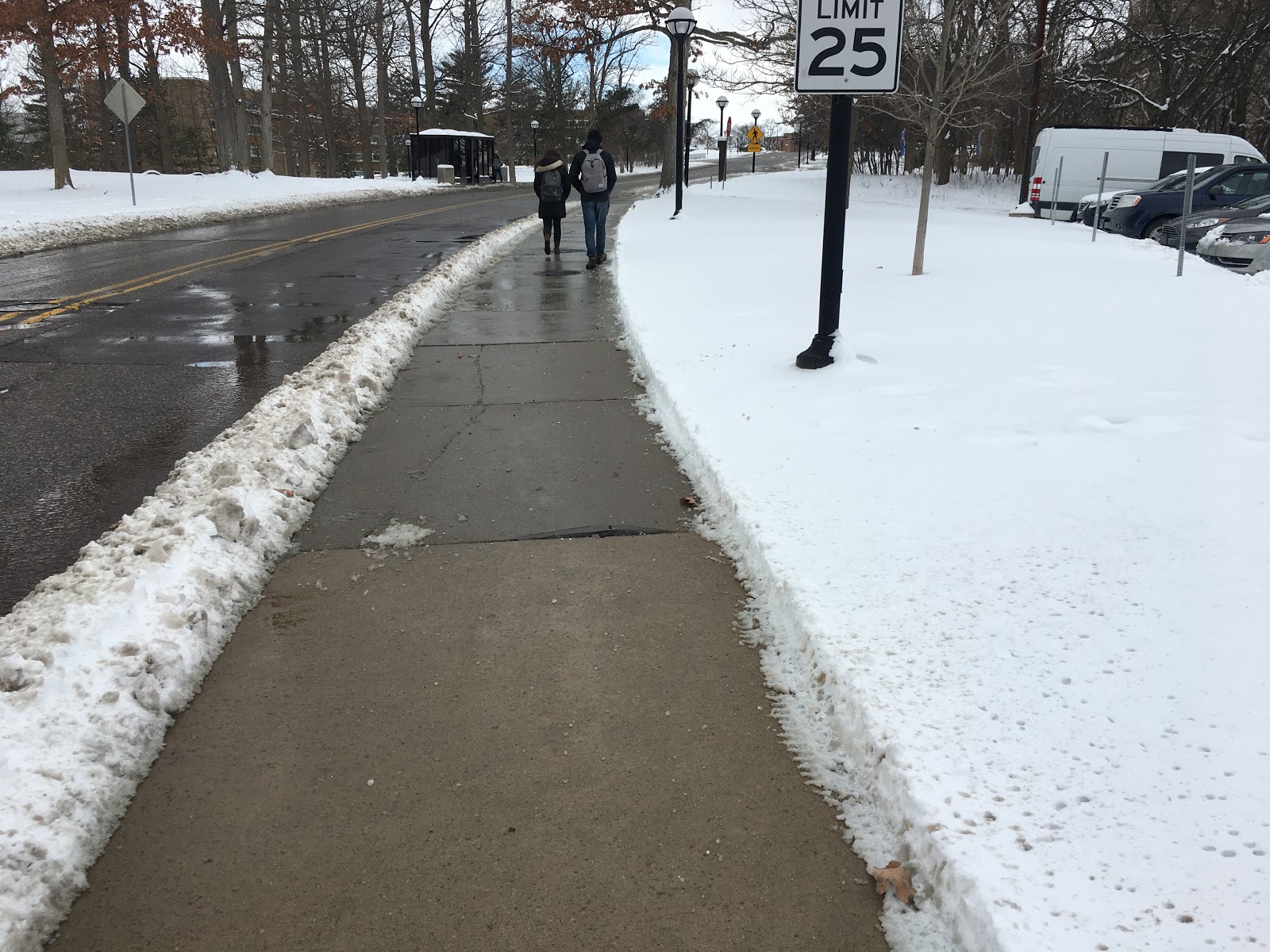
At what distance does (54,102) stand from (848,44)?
27.9 m

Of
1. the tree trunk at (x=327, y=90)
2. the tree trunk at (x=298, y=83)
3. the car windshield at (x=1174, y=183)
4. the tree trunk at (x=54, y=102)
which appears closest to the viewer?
the car windshield at (x=1174, y=183)

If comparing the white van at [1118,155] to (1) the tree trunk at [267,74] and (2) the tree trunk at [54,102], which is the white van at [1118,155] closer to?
(2) the tree trunk at [54,102]

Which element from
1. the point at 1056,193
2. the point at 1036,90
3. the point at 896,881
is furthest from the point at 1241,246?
the point at 1036,90

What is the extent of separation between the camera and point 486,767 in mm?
2754

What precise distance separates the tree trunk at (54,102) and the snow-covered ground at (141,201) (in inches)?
23.8

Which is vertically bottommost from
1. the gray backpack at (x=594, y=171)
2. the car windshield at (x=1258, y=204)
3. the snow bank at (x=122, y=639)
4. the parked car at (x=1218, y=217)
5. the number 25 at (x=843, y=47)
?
the snow bank at (x=122, y=639)

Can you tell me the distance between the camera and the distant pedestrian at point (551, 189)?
13.5 m

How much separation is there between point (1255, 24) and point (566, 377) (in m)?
32.7

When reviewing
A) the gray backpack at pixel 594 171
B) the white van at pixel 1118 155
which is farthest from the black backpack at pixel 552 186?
the white van at pixel 1118 155

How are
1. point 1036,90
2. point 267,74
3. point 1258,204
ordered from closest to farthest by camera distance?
point 1258,204 < point 1036,90 < point 267,74

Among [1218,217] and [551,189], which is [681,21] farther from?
[1218,217]

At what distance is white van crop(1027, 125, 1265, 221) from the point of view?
22.5 m

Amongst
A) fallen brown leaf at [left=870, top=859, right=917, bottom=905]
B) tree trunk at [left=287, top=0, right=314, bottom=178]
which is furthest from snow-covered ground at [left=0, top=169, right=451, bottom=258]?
fallen brown leaf at [left=870, top=859, right=917, bottom=905]

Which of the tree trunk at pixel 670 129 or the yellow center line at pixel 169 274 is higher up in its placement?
the tree trunk at pixel 670 129
